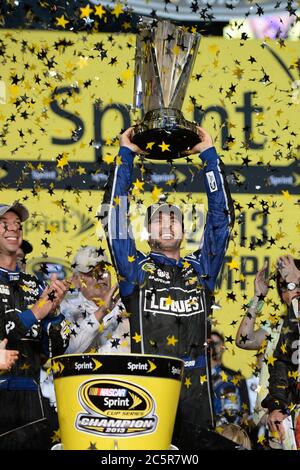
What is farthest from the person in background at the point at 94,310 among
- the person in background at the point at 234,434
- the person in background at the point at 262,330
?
the person in background at the point at 234,434

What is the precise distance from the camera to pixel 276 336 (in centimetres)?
300

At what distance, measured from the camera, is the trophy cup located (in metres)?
2.40

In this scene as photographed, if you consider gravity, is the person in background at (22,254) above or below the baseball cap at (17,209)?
below

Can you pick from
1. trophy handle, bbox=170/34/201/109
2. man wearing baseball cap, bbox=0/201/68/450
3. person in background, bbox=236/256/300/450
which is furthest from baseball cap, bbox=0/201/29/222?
person in background, bbox=236/256/300/450

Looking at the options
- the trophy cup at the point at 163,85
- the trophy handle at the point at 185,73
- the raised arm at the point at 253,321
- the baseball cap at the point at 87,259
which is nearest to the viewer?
the trophy cup at the point at 163,85

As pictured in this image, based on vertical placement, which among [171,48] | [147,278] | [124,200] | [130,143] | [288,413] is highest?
[171,48]

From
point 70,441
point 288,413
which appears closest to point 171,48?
point 288,413

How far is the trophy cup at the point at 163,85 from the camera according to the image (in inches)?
94.5

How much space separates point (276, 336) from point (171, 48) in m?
1.22

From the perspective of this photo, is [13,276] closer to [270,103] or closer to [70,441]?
[70,441]

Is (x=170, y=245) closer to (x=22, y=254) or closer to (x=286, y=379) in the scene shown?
(x=286, y=379)

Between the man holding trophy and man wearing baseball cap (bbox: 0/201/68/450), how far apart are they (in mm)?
316

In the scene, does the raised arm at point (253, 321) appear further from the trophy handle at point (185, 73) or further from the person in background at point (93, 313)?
the trophy handle at point (185, 73)

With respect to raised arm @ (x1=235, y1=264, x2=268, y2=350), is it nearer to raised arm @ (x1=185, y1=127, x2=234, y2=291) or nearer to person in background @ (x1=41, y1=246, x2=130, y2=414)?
raised arm @ (x1=185, y1=127, x2=234, y2=291)
